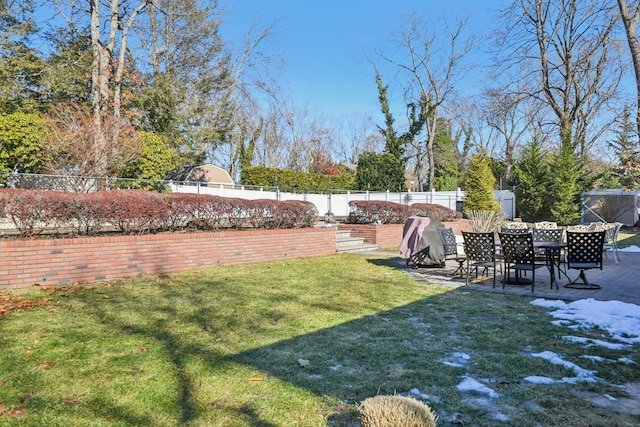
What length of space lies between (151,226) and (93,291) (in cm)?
203

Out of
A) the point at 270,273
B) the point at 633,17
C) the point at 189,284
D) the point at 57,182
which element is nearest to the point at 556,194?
the point at 633,17

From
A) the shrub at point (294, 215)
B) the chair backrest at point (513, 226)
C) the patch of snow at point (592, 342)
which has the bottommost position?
the patch of snow at point (592, 342)

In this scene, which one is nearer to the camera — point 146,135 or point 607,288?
point 607,288

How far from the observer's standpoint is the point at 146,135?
15.8 m

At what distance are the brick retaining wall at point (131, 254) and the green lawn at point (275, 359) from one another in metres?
0.45

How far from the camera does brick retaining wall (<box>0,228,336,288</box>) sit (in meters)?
6.19

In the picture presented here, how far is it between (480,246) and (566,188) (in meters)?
17.5

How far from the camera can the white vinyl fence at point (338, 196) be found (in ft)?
56.2

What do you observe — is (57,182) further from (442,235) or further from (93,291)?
(442,235)

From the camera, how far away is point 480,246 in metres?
7.45

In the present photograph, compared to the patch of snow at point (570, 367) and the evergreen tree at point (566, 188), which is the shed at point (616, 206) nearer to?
the evergreen tree at point (566, 188)

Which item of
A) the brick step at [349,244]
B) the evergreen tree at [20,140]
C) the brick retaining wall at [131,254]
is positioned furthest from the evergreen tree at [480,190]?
the evergreen tree at [20,140]

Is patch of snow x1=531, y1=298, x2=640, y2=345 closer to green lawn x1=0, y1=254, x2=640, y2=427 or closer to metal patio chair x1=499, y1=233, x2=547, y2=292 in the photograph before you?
green lawn x1=0, y1=254, x2=640, y2=427

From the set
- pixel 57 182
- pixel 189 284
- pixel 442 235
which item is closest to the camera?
pixel 189 284
